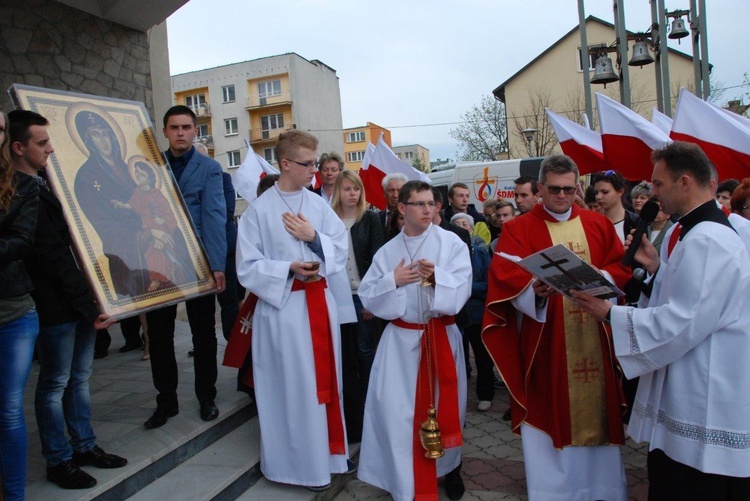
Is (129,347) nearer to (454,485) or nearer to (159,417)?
(159,417)

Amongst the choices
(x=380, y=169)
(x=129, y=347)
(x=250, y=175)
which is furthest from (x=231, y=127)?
(x=129, y=347)

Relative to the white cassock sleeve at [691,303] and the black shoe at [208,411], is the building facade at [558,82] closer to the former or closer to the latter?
the black shoe at [208,411]

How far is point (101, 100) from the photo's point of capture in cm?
368

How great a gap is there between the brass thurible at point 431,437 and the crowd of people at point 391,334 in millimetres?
17

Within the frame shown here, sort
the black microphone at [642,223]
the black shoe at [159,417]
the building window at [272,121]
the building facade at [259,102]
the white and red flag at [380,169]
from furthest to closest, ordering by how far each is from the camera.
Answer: the building window at [272,121] < the building facade at [259,102] < the white and red flag at [380,169] < the black shoe at [159,417] < the black microphone at [642,223]

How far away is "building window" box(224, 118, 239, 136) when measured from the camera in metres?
42.4

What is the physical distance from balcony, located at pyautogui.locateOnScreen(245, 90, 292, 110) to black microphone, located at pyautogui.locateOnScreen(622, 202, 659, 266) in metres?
37.7

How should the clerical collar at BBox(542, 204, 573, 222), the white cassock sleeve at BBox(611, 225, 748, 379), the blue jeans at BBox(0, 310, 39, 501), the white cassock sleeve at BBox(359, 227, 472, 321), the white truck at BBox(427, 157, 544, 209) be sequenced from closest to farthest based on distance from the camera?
the white cassock sleeve at BBox(611, 225, 748, 379) → the blue jeans at BBox(0, 310, 39, 501) → the white cassock sleeve at BBox(359, 227, 472, 321) → the clerical collar at BBox(542, 204, 573, 222) → the white truck at BBox(427, 157, 544, 209)

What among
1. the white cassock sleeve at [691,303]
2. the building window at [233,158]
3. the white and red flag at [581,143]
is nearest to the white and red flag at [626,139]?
the white and red flag at [581,143]

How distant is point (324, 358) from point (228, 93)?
4211 cm

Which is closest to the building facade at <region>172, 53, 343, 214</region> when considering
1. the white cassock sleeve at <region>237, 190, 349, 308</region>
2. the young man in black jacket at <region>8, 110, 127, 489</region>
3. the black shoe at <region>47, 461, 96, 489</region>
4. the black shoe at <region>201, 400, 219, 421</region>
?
the black shoe at <region>201, 400, 219, 421</region>

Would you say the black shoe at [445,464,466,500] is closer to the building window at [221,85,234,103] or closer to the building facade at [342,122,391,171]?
the building window at [221,85,234,103]

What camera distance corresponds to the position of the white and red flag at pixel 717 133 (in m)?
4.21

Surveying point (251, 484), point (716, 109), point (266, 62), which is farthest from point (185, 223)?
point (266, 62)
